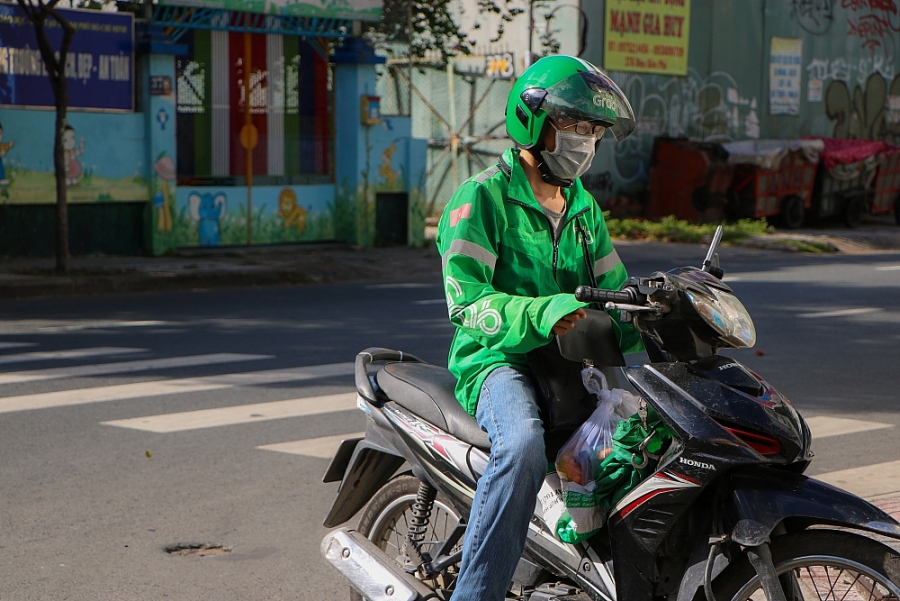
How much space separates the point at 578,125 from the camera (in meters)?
3.31

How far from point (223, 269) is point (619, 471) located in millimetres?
12896

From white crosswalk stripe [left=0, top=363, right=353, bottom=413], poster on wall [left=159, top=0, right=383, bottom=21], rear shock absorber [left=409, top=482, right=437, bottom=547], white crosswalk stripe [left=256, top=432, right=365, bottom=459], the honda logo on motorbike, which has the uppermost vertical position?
poster on wall [left=159, top=0, right=383, bottom=21]

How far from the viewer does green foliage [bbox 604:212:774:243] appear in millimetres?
22578

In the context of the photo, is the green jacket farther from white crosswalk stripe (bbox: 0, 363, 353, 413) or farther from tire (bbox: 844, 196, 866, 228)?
tire (bbox: 844, 196, 866, 228)

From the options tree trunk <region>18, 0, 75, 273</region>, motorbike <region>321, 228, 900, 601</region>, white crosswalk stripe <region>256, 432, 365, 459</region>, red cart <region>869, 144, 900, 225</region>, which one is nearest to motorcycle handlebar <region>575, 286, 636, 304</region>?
motorbike <region>321, 228, 900, 601</region>

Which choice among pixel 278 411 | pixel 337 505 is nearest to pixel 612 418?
pixel 337 505

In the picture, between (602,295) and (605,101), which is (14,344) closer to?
(605,101)

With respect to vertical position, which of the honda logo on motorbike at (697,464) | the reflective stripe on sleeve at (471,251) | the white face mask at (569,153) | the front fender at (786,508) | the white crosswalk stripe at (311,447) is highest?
the white face mask at (569,153)

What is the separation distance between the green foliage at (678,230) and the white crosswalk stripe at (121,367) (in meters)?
14.3

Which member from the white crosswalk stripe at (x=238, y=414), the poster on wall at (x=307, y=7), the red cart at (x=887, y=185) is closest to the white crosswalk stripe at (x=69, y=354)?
the white crosswalk stripe at (x=238, y=414)

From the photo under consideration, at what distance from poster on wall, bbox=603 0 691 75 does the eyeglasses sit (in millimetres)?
23015

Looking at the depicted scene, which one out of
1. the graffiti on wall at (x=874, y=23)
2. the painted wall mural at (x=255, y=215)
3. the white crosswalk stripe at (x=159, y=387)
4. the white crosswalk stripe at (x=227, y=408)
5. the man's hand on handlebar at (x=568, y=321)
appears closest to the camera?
the man's hand on handlebar at (x=568, y=321)

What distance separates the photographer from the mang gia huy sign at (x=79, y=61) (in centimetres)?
1557

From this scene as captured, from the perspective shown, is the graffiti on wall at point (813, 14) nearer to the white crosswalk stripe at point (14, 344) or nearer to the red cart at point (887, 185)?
the red cart at point (887, 185)
